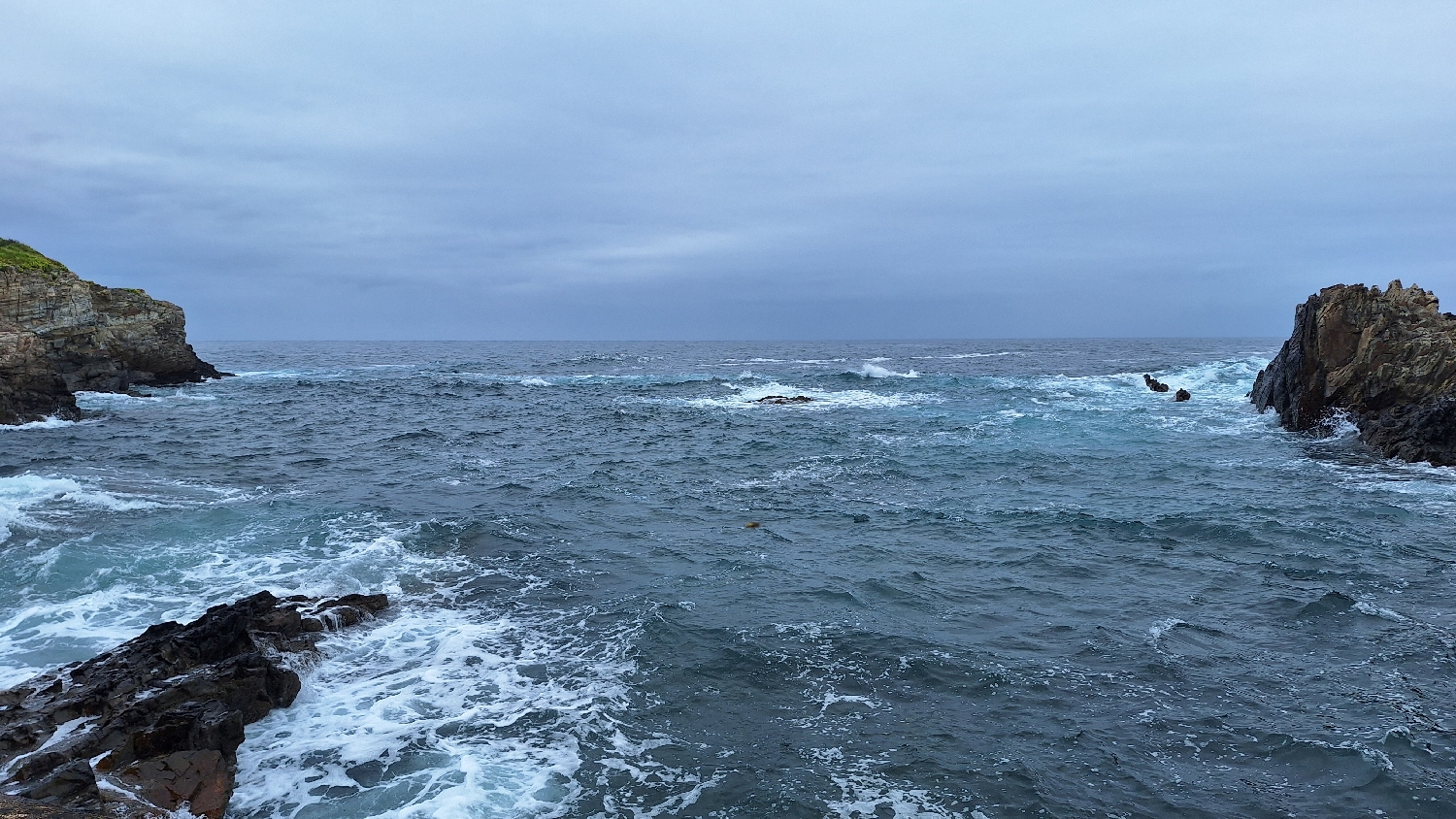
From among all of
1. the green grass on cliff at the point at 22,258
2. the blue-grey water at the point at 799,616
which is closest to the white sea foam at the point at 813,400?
the blue-grey water at the point at 799,616

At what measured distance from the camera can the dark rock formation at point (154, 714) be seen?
25.1 ft

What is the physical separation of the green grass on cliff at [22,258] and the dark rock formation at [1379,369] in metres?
57.3

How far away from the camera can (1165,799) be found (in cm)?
812

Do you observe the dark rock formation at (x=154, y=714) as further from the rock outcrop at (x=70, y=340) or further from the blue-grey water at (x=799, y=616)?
the rock outcrop at (x=70, y=340)

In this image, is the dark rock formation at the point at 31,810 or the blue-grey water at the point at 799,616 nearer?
the dark rock formation at the point at 31,810

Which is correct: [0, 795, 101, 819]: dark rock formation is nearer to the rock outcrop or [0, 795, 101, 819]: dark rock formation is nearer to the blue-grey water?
the blue-grey water

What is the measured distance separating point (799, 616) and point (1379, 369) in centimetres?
2847

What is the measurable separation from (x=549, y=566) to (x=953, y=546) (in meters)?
8.55

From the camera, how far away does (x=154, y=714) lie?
8.64 m

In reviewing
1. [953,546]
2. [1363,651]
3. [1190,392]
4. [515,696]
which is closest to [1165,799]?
[1363,651]

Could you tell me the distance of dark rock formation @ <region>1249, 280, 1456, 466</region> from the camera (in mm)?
25484

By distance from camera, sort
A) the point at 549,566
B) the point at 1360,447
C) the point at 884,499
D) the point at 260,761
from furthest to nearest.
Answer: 1. the point at 1360,447
2. the point at 884,499
3. the point at 549,566
4. the point at 260,761

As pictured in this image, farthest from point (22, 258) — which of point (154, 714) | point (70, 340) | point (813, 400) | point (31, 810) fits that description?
point (31, 810)

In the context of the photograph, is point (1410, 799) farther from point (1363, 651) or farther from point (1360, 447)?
point (1360, 447)
